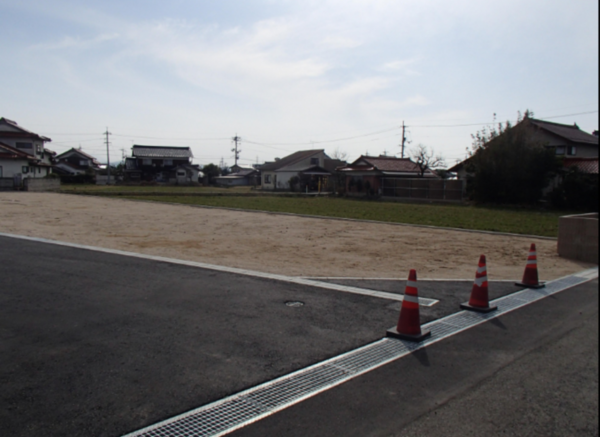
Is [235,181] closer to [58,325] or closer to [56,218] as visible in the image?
[56,218]

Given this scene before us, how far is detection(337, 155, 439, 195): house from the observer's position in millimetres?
41125

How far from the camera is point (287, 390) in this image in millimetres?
4371

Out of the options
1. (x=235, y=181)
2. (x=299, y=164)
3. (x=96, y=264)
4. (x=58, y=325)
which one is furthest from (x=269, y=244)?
(x=235, y=181)

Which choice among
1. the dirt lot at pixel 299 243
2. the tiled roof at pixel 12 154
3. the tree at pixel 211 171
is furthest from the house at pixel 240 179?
the dirt lot at pixel 299 243

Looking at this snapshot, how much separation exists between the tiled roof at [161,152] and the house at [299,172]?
73.3 ft

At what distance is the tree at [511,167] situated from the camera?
91.2ft

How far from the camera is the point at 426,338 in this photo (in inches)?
225

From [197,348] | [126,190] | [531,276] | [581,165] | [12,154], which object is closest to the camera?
[197,348]

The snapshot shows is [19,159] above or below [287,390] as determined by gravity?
above

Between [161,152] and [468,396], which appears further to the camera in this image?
[161,152]

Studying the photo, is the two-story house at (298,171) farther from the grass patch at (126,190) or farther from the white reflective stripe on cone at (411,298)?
the white reflective stripe on cone at (411,298)

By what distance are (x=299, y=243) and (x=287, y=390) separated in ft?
30.7

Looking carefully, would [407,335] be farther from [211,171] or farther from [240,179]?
[211,171]

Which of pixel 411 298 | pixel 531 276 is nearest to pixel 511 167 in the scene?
pixel 531 276
